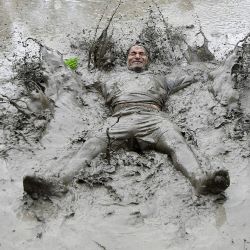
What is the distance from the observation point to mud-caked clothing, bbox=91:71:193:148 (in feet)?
17.1

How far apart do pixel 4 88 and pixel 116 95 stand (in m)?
1.98

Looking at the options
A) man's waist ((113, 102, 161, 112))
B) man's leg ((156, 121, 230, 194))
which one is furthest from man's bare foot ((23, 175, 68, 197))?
man's waist ((113, 102, 161, 112))

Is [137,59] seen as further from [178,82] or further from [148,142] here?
[148,142]

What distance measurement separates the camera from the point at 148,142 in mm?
5156

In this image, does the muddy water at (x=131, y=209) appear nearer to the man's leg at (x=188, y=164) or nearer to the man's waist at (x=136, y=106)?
the man's leg at (x=188, y=164)

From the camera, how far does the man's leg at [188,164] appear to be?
4191 mm

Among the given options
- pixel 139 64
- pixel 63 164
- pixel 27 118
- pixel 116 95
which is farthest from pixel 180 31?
pixel 63 164

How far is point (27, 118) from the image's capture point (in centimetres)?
590

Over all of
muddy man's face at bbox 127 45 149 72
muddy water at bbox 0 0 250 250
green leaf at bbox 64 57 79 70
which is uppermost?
muddy man's face at bbox 127 45 149 72

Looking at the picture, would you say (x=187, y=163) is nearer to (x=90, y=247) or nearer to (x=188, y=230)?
(x=188, y=230)

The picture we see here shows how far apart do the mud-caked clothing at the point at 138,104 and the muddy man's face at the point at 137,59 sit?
0.48ft

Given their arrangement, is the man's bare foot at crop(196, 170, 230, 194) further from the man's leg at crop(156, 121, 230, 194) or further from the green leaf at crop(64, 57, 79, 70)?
the green leaf at crop(64, 57, 79, 70)

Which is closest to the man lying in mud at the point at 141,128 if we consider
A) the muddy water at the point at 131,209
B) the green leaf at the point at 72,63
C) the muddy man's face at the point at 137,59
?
the muddy man's face at the point at 137,59

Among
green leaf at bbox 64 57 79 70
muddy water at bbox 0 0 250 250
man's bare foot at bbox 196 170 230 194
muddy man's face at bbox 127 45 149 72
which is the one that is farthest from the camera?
green leaf at bbox 64 57 79 70
